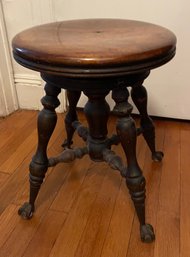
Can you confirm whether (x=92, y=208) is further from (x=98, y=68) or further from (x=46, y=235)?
(x=98, y=68)

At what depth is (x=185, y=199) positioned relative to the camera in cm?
90

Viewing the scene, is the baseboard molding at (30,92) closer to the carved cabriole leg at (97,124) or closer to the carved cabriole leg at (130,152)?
the carved cabriole leg at (97,124)

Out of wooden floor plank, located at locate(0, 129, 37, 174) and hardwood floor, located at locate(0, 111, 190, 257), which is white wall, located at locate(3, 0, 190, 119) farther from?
wooden floor plank, located at locate(0, 129, 37, 174)

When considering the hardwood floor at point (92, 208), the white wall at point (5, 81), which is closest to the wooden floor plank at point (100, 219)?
the hardwood floor at point (92, 208)

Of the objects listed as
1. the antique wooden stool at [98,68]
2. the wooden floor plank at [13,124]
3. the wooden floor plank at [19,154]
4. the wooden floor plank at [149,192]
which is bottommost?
the wooden floor plank at [13,124]

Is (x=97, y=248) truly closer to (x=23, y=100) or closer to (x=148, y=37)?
(x=148, y=37)

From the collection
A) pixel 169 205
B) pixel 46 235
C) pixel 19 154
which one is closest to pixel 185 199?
pixel 169 205

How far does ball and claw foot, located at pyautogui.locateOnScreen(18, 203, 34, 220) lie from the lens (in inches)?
33.3

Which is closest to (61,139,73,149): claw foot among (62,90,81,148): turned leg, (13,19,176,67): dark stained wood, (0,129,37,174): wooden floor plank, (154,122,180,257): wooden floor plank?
(62,90,81,148): turned leg

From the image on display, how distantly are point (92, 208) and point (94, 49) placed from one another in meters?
0.53

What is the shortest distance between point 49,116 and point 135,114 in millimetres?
737

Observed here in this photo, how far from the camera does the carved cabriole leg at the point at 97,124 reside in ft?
2.71

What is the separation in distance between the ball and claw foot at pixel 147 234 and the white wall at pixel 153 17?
Result: 693 mm

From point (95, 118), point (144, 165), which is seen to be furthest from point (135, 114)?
point (95, 118)
